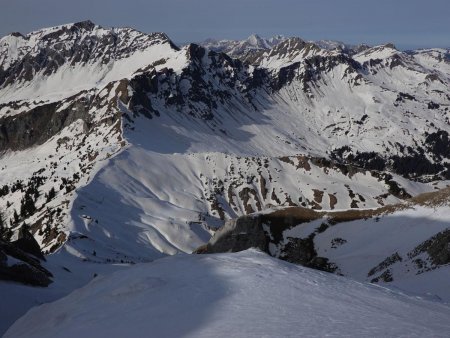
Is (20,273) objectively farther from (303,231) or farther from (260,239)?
(303,231)

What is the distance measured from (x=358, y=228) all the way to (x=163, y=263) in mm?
69589

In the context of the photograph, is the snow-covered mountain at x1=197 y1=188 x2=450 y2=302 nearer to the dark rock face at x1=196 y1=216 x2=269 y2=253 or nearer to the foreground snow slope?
the dark rock face at x1=196 y1=216 x2=269 y2=253

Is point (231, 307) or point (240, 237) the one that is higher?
point (231, 307)

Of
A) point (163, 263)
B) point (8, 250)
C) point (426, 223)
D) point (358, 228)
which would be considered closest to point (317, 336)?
point (163, 263)

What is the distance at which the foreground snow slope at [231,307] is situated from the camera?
19.0 meters

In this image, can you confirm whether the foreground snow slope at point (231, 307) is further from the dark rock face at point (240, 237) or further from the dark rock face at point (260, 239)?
the dark rock face at point (240, 237)

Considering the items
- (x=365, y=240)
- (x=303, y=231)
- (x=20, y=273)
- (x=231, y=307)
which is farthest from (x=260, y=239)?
(x=231, y=307)

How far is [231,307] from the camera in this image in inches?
852

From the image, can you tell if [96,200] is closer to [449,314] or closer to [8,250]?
[8,250]

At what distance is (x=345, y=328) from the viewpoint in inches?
726

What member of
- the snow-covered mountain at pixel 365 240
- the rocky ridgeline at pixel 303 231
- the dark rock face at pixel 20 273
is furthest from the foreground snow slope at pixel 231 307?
the rocky ridgeline at pixel 303 231

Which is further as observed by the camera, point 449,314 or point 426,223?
point 426,223

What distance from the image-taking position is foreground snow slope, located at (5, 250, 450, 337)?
19.0 m

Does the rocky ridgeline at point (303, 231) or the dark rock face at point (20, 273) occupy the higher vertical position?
the dark rock face at point (20, 273)
